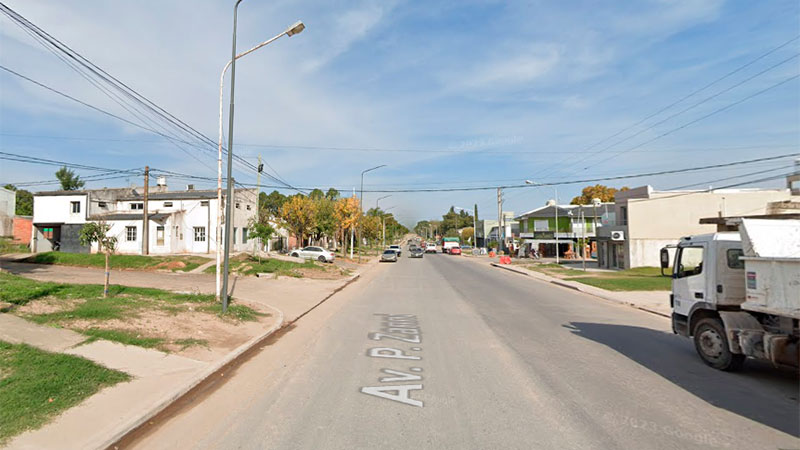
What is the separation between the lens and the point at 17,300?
923 centimetres

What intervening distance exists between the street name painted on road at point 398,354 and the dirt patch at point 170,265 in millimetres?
19000

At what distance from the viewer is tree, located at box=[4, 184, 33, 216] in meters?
71.4

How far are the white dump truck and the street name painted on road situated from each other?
495cm

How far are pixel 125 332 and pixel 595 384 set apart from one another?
8.22m

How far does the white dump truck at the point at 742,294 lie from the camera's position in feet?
20.0

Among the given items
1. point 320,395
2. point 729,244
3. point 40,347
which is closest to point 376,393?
point 320,395

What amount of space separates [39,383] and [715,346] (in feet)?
32.4

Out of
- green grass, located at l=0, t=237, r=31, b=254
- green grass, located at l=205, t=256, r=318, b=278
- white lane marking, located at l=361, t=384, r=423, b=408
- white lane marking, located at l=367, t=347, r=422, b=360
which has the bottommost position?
white lane marking, located at l=367, t=347, r=422, b=360

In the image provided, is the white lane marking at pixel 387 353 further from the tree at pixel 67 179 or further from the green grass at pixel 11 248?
the tree at pixel 67 179

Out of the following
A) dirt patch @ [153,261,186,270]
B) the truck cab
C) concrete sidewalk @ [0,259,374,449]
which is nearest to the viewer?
concrete sidewalk @ [0,259,374,449]

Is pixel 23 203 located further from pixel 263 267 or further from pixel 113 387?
pixel 113 387

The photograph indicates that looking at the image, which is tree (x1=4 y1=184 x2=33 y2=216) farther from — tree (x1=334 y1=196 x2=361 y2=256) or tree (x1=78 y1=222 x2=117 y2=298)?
tree (x1=78 y1=222 x2=117 y2=298)

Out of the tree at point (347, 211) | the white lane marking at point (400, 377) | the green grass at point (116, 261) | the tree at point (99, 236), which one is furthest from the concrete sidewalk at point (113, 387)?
the tree at point (347, 211)

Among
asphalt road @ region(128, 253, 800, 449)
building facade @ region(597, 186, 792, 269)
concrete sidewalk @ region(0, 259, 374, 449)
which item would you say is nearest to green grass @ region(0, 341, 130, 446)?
concrete sidewalk @ region(0, 259, 374, 449)
